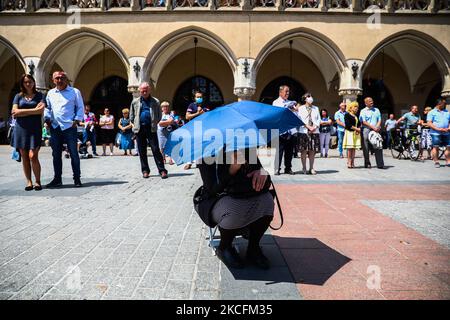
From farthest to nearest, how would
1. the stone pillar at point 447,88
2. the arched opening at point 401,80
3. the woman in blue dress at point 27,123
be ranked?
1. the arched opening at point 401,80
2. the stone pillar at point 447,88
3. the woman in blue dress at point 27,123

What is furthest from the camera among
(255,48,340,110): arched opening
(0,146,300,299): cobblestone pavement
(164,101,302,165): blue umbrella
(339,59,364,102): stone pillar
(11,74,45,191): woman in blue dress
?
(255,48,340,110): arched opening

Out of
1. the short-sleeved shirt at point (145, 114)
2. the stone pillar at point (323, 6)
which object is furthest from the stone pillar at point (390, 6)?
the short-sleeved shirt at point (145, 114)

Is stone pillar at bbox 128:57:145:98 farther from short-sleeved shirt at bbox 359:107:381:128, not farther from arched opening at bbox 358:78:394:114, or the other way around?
arched opening at bbox 358:78:394:114

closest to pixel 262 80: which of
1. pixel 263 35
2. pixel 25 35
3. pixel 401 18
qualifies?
pixel 263 35

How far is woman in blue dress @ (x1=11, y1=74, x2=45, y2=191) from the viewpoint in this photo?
233 inches

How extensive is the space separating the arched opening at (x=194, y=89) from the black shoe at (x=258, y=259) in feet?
58.5

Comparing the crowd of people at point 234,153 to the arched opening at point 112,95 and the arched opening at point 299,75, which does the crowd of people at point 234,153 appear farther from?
the arched opening at point 112,95

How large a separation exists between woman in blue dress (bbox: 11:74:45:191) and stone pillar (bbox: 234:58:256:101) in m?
10.3

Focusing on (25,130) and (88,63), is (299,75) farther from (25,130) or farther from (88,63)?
(25,130)

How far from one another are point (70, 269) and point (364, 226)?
2901 mm

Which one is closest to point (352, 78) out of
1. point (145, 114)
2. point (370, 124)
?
point (370, 124)

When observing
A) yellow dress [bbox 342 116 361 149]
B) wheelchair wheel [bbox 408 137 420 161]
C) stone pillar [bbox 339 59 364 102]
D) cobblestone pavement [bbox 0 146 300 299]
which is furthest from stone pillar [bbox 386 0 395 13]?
cobblestone pavement [bbox 0 146 300 299]

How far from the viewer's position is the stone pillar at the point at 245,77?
1534cm
